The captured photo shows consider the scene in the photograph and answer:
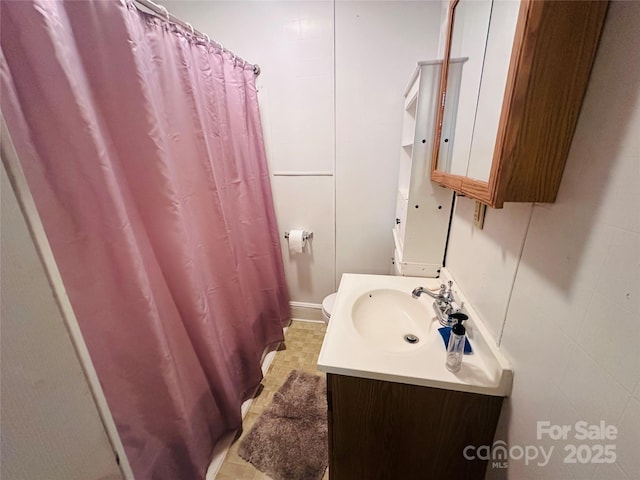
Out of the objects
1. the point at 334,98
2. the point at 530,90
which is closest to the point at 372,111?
the point at 334,98

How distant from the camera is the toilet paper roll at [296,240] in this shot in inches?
73.2

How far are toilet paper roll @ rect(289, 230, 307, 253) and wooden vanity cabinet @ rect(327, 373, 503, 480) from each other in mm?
Answer: 1142

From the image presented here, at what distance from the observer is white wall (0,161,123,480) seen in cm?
34

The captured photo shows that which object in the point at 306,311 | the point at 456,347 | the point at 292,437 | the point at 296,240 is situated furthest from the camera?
the point at 306,311

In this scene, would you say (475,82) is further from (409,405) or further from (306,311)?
(306,311)

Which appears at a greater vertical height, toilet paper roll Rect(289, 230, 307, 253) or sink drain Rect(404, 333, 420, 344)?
toilet paper roll Rect(289, 230, 307, 253)

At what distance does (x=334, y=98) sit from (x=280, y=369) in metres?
1.87

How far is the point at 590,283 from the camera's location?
45 centimetres

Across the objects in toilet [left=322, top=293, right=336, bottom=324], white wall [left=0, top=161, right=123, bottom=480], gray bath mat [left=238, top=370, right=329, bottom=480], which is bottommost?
gray bath mat [left=238, top=370, right=329, bottom=480]

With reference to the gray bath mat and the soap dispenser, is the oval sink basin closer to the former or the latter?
the soap dispenser

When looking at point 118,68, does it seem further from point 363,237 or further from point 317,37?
point 363,237

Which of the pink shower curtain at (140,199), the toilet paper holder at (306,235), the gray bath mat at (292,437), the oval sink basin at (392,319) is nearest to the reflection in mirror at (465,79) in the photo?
the oval sink basin at (392,319)

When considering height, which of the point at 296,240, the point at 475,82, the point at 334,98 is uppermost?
the point at 334,98

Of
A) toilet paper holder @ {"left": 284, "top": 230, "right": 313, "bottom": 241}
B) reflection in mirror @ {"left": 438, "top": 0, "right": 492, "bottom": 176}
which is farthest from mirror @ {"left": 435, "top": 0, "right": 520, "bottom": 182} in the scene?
toilet paper holder @ {"left": 284, "top": 230, "right": 313, "bottom": 241}
